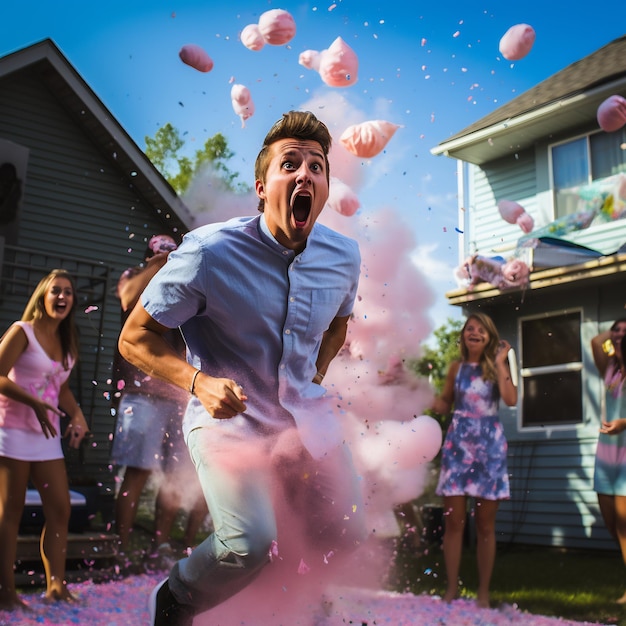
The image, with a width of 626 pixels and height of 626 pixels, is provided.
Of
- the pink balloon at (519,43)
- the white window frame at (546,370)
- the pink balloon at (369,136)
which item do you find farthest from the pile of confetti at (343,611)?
the white window frame at (546,370)

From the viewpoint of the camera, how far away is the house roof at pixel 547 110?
9008 mm

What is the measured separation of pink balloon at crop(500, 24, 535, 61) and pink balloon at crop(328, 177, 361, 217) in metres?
1.46

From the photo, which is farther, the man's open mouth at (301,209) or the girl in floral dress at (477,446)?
the girl in floral dress at (477,446)

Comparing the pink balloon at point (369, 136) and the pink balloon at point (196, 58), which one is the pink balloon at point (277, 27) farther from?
the pink balloon at point (369, 136)

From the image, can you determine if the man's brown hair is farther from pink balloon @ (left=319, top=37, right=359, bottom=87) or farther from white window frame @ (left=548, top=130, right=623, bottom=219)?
white window frame @ (left=548, top=130, right=623, bottom=219)

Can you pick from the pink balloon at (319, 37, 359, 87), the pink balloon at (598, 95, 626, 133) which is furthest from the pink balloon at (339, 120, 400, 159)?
the pink balloon at (598, 95, 626, 133)

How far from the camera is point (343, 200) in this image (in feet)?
13.0

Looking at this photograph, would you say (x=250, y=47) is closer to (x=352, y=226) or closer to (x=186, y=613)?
(x=352, y=226)

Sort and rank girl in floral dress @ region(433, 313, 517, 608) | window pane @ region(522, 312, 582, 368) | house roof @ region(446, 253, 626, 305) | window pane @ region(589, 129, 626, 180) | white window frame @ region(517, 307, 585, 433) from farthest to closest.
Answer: window pane @ region(589, 129, 626, 180), window pane @ region(522, 312, 582, 368), white window frame @ region(517, 307, 585, 433), house roof @ region(446, 253, 626, 305), girl in floral dress @ region(433, 313, 517, 608)

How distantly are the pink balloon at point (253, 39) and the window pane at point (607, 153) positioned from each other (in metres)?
6.46

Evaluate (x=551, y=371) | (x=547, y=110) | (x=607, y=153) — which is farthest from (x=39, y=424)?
(x=607, y=153)

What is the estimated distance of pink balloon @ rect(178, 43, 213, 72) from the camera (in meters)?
3.81

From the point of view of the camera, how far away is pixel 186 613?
232cm

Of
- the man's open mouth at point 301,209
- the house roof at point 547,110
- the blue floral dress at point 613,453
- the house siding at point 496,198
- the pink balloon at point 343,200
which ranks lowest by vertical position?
the blue floral dress at point 613,453
